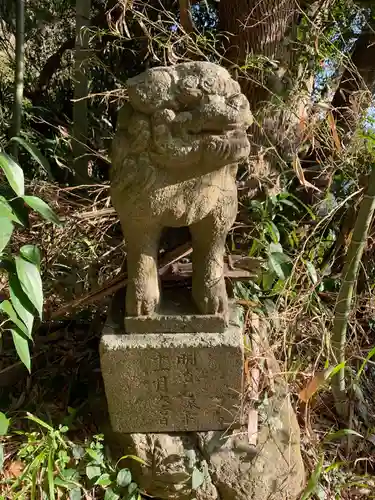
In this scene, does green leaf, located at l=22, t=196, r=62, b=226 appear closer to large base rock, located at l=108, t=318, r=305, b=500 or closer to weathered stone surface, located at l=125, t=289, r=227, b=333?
weathered stone surface, located at l=125, t=289, r=227, b=333

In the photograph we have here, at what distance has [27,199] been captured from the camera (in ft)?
3.94

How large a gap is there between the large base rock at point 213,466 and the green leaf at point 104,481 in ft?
0.25

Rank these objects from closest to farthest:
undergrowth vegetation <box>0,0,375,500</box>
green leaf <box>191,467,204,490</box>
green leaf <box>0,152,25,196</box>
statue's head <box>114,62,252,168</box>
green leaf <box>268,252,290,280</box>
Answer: statue's head <box>114,62,252,168</box>
green leaf <box>0,152,25,196</box>
green leaf <box>191,467,204,490</box>
undergrowth vegetation <box>0,0,375,500</box>
green leaf <box>268,252,290,280</box>

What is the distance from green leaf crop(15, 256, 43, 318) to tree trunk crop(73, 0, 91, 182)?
85 centimetres

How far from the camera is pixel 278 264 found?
1.67m

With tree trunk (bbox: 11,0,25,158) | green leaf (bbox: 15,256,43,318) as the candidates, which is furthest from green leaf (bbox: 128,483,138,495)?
tree trunk (bbox: 11,0,25,158)

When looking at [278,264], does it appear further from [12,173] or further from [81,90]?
[81,90]

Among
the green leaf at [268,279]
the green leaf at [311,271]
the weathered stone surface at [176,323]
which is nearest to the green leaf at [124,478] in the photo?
the weathered stone surface at [176,323]

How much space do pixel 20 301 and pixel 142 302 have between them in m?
0.30

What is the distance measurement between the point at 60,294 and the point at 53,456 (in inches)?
27.5

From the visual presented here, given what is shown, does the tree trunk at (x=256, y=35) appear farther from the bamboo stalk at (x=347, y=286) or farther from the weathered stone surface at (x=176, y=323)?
the weathered stone surface at (x=176, y=323)

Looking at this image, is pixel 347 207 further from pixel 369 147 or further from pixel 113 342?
pixel 113 342

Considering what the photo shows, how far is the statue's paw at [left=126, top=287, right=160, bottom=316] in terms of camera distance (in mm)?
1278

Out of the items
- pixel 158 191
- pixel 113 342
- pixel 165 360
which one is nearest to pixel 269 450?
pixel 165 360
